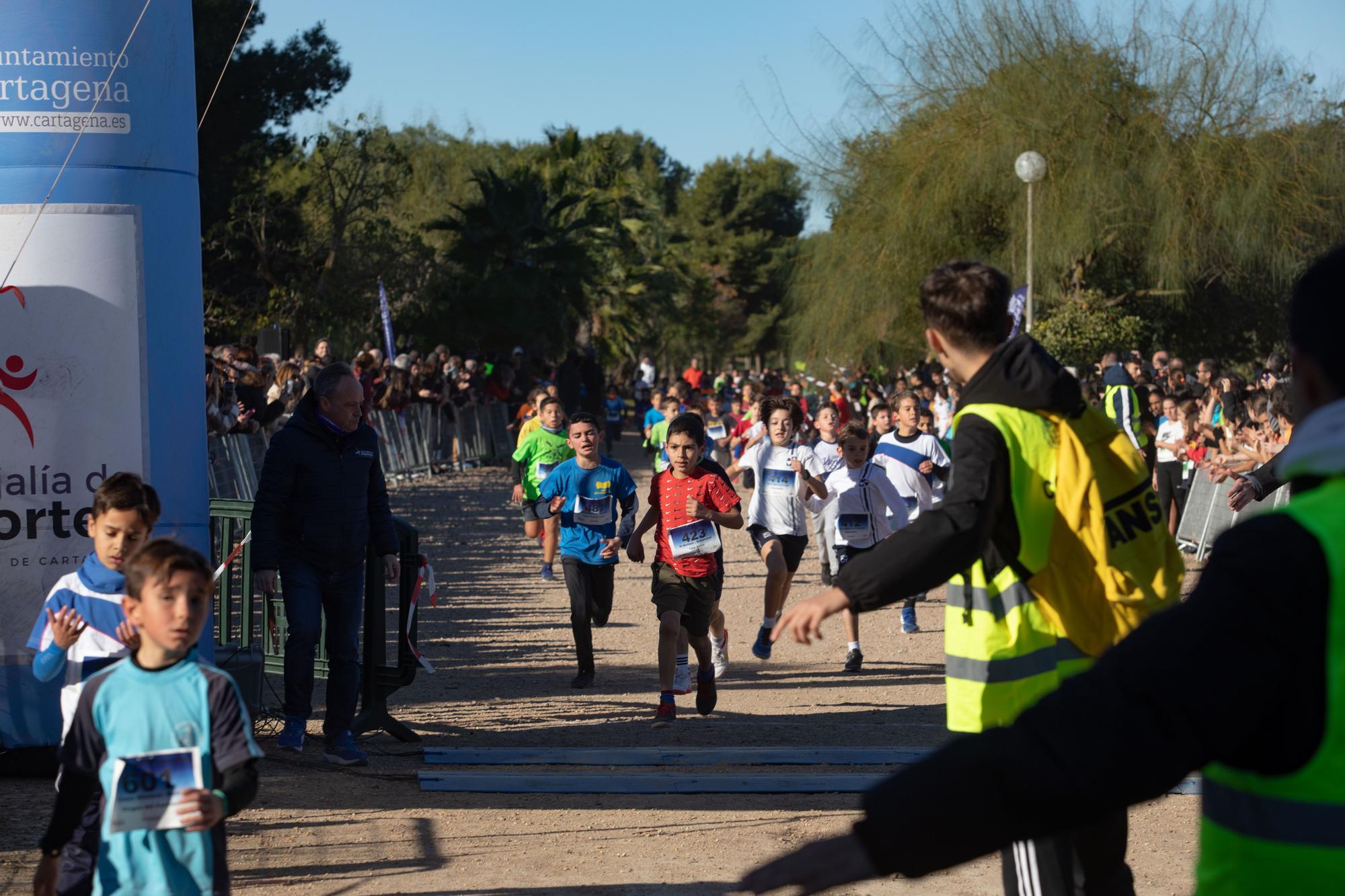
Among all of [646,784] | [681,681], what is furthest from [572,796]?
[681,681]

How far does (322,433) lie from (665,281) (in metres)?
47.8

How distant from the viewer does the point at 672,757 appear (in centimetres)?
736

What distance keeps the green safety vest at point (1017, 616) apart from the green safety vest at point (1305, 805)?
177 centimetres

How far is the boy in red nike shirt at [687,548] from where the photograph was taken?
862 centimetres

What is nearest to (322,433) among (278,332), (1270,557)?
(1270,557)

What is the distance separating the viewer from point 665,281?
180 feet

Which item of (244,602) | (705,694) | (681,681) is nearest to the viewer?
(244,602)

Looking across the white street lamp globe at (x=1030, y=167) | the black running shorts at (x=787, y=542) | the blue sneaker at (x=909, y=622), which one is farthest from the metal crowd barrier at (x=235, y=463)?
the white street lamp globe at (x=1030, y=167)

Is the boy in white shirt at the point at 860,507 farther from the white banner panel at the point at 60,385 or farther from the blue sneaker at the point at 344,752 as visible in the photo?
the white banner panel at the point at 60,385

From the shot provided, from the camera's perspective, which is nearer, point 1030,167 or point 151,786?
A: point 151,786

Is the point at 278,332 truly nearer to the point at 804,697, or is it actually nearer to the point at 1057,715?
the point at 804,697

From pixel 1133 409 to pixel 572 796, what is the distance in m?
11.4

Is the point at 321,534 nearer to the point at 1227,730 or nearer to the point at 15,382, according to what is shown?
the point at 15,382

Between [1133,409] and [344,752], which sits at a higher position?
[1133,409]
